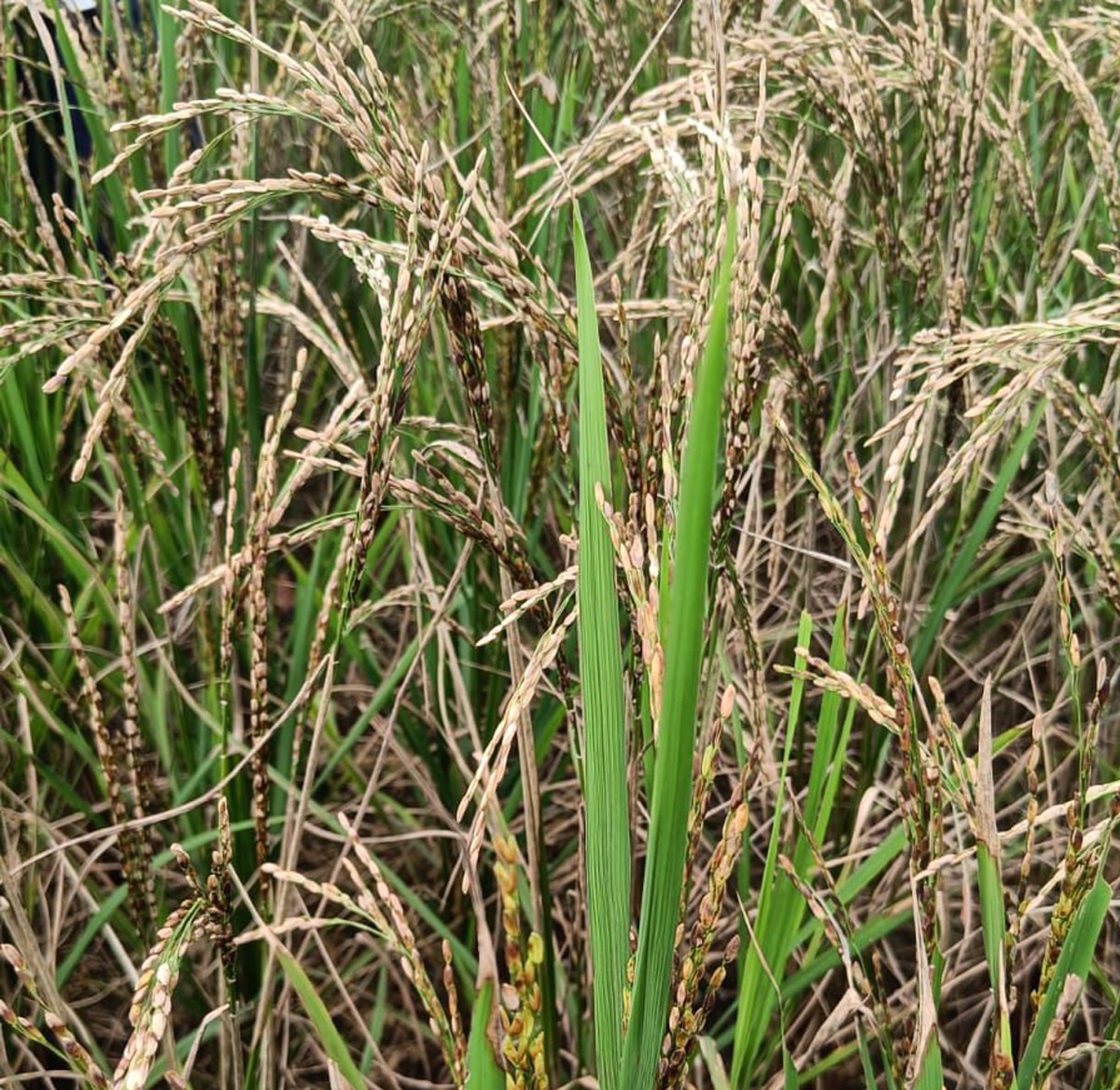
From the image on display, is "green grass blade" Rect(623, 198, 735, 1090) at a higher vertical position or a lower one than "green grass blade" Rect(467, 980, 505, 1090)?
higher

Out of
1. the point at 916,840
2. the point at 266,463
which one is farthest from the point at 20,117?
the point at 916,840

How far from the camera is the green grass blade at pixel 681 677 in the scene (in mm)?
Result: 519

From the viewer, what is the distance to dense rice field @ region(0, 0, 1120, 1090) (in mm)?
697

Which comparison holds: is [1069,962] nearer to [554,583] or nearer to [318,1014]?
[554,583]

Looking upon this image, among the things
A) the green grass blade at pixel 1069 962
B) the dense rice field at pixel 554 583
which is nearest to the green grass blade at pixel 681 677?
the dense rice field at pixel 554 583

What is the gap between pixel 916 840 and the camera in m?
0.71

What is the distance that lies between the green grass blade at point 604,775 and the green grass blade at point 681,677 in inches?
1.8

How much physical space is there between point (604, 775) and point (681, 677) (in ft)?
0.45

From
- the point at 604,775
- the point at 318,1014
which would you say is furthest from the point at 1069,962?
the point at 318,1014

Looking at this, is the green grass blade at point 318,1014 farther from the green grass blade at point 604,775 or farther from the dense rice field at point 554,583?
the green grass blade at point 604,775

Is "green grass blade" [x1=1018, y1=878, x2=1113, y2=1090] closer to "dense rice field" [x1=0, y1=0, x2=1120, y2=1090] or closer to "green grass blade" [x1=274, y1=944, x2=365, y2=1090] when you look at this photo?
"dense rice field" [x1=0, y1=0, x2=1120, y2=1090]

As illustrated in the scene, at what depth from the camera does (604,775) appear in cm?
66

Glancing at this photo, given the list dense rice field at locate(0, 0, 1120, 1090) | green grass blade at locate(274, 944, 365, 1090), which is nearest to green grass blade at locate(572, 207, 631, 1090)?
dense rice field at locate(0, 0, 1120, 1090)

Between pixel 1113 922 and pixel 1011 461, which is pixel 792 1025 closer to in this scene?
pixel 1113 922
